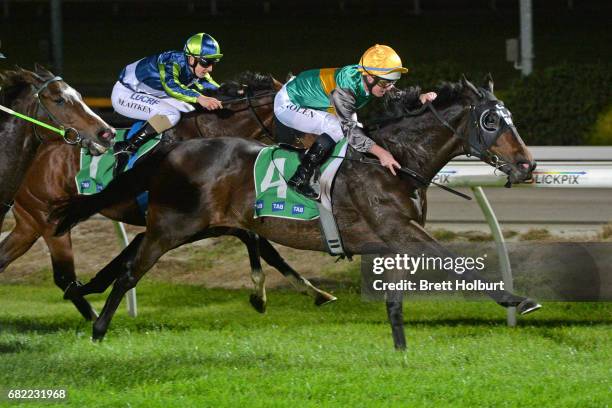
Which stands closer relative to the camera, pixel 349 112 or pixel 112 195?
pixel 349 112

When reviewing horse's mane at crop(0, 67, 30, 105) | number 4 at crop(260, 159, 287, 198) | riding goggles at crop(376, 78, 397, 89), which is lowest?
number 4 at crop(260, 159, 287, 198)

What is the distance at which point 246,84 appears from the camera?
27.3ft

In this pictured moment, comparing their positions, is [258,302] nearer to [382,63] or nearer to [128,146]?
[128,146]

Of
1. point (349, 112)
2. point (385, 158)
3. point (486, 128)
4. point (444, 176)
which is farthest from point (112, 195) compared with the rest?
point (486, 128)

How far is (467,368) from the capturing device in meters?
5.67

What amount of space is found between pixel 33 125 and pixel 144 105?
1.59 metres

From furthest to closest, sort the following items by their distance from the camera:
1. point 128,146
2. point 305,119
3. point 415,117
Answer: point 128,146, point 305,119, point 415,117

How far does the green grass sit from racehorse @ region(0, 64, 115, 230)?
1019 mm

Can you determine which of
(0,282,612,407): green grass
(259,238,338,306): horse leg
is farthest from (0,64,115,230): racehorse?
(259,238,338,306): horse leg

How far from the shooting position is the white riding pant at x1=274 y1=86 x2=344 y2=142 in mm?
6705

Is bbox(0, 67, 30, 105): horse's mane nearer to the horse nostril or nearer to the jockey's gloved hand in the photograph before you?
the horse nostril

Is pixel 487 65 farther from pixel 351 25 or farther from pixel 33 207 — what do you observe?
pixel 33 207

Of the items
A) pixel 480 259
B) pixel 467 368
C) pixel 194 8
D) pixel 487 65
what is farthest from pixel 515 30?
pixel 467 368

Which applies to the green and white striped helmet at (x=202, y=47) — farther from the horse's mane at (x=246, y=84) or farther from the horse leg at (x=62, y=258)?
the horse leg at (x=62, y=258)
